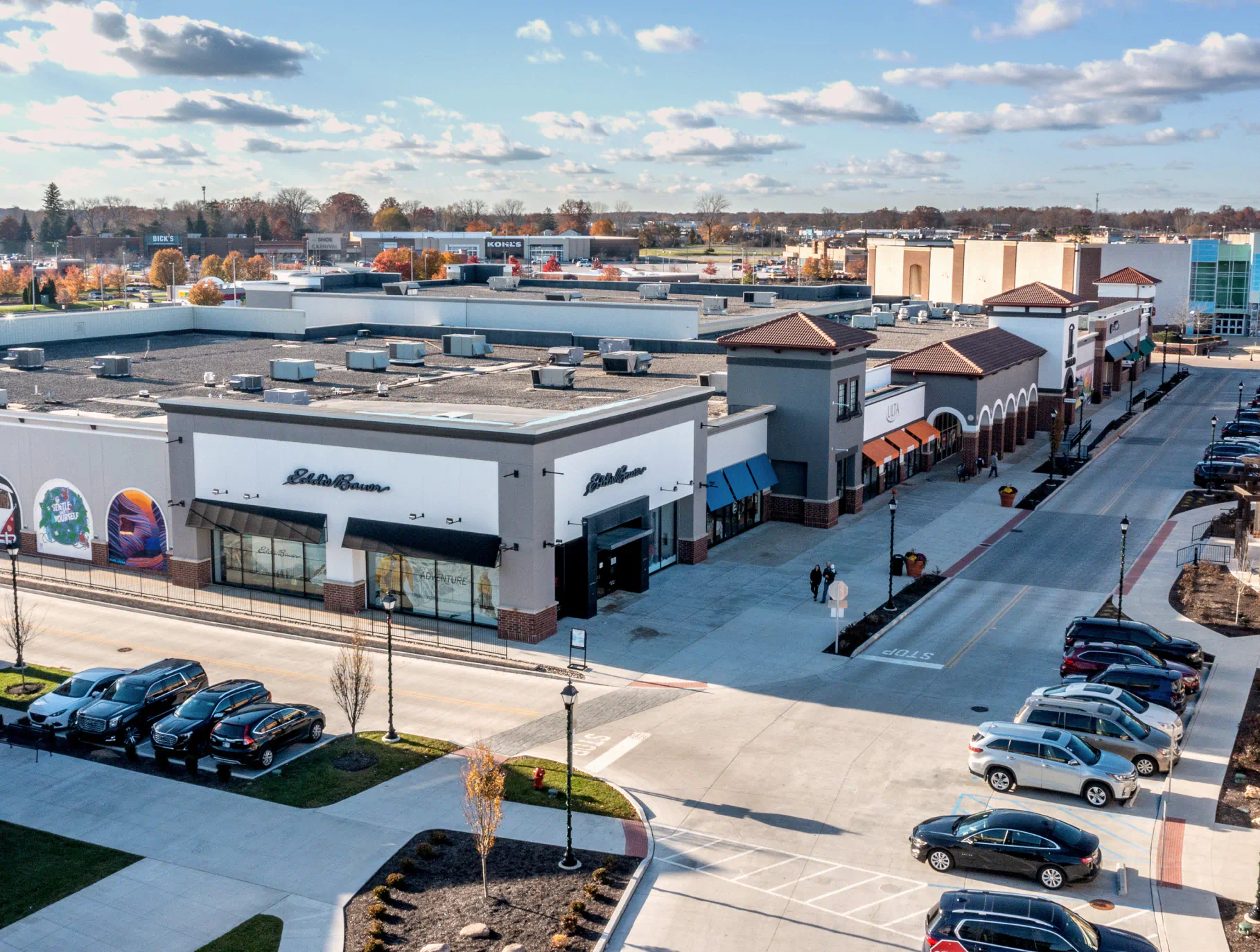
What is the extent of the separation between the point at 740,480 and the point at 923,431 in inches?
693

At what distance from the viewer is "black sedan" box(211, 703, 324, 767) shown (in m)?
30.5

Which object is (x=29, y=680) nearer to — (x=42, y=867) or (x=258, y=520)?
(x=258, y=520)

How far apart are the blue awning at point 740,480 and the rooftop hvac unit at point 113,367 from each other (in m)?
27.7

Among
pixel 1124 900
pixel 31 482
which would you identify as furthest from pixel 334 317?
pixel 1124 900

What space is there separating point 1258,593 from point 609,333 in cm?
3570

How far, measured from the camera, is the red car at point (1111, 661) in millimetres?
36656

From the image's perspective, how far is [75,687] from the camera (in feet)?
113

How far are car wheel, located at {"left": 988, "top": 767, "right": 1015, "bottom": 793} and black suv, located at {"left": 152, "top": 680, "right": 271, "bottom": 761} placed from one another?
18336 mm

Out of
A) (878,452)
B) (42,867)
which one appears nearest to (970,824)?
(42,867)

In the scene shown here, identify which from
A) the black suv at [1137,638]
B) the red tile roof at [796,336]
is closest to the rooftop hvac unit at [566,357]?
the red tile roof at [796,336]

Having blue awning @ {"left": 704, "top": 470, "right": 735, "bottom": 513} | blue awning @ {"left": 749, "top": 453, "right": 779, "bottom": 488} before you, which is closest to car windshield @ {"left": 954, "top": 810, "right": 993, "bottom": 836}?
blue awning @ {"left": 704, "top": 470, "right": 735, "bottom": 513}

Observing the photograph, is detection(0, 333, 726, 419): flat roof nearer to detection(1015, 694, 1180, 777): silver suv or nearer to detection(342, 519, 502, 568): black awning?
detection(342, 519, 502, 568): black awning

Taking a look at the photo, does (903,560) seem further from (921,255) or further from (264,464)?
(921,255)

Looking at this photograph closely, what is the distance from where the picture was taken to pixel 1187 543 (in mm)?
54031
